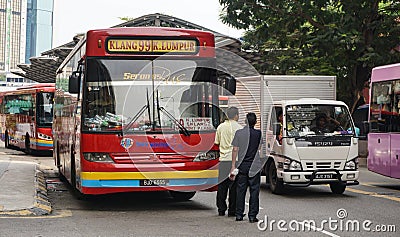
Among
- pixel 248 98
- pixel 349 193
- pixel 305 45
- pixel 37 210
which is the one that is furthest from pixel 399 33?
pixel 37 210

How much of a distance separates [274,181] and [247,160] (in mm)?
5020

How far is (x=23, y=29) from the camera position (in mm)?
173125

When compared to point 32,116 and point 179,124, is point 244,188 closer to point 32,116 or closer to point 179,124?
point 179,124

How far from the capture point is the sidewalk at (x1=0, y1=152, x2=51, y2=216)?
491 inches

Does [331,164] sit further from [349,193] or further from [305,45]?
[305,45]

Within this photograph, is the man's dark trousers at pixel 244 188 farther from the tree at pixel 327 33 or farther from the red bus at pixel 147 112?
the tree at pixel 327 33

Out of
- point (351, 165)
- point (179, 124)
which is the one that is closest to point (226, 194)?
point (179, 124)

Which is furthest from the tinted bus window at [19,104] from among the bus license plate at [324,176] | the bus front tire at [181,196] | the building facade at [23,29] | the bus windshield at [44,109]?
the building facade at [23,29]

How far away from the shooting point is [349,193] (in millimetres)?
17062

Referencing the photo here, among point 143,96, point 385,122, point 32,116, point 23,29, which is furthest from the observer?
point 23,29

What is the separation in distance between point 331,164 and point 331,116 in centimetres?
123

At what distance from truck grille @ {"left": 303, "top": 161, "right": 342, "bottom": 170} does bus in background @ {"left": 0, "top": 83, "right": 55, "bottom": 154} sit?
17089mm

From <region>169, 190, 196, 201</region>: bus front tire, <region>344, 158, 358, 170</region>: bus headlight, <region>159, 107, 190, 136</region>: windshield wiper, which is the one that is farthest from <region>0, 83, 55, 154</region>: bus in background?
<region>159, 107, 190, 136</region>: windshield wiper

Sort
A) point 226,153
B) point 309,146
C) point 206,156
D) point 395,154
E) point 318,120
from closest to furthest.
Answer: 1. point 226,153
2. point 206,156
3. point 309,146
4. point 318,120
5. point 395,154
